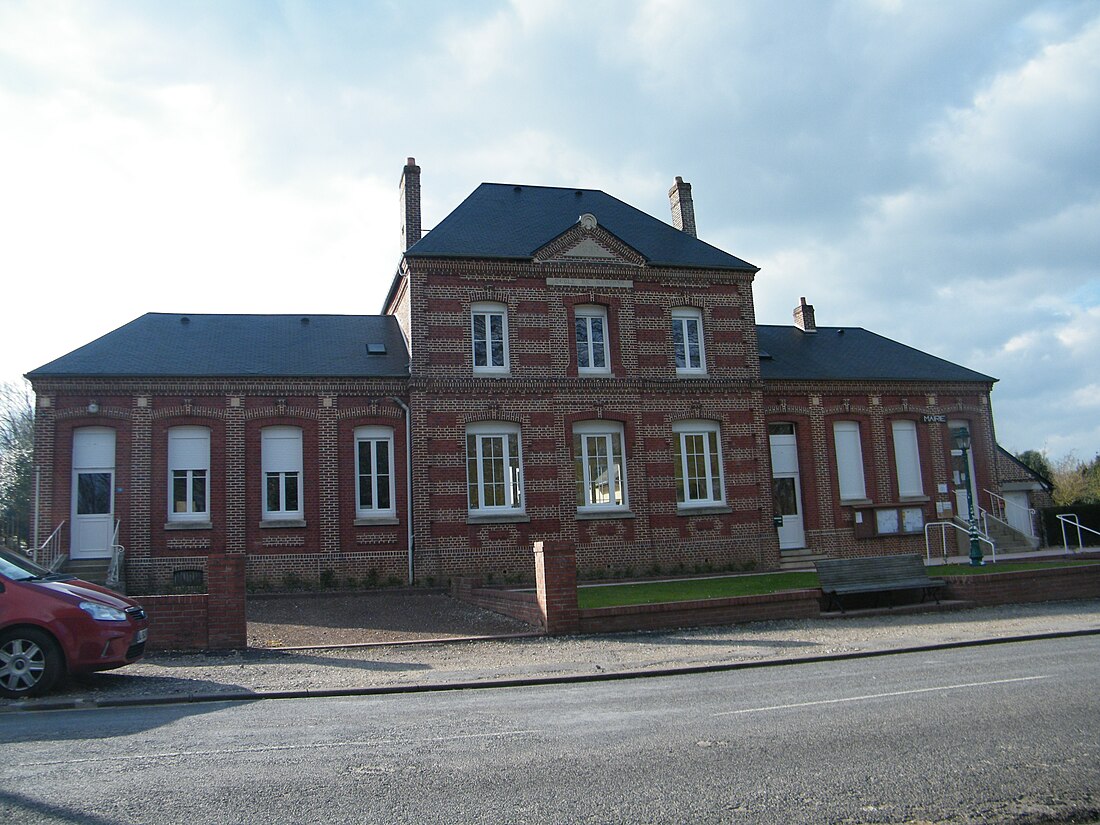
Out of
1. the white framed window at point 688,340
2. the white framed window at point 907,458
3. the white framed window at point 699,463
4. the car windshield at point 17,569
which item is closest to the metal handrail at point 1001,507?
the white framed window at point 907,458

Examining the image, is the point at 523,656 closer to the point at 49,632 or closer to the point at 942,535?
the point at 49,632

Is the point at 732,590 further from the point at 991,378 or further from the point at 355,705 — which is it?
the point at 991,378

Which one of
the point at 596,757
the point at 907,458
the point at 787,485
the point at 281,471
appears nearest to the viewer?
Result: the point at 596,757

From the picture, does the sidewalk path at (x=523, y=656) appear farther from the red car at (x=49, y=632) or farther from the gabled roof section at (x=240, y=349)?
the gabled roof section at (x=240, y=349)

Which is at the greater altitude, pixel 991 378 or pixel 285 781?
pixel 991 378

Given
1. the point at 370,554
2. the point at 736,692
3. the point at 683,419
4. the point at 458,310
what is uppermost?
the point at 458,310

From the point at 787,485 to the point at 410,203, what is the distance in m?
13.5

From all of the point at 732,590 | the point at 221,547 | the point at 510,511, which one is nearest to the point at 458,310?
the point at 510,511

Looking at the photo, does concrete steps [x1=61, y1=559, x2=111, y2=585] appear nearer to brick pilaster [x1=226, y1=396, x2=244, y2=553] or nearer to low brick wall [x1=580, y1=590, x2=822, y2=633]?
brick pilaster [x1=226, y1=396, x2=244, y2=553]

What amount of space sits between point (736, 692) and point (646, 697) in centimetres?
96

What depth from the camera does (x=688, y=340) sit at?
23891 millimetres

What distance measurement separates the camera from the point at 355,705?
9.27 m

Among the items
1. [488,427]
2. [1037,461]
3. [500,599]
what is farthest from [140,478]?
[1037,461]

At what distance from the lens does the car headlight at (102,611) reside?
32.8 ft
